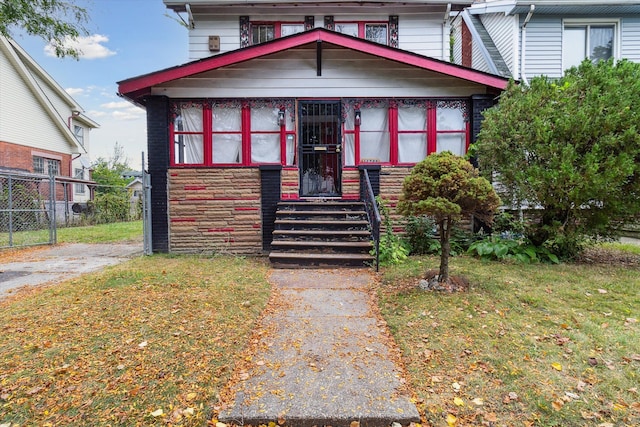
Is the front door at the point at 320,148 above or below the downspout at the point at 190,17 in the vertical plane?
below

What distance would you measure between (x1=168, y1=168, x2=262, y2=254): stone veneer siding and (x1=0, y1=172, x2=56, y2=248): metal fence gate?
4155mm

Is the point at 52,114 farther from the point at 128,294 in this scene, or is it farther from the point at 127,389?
the point at 127,389

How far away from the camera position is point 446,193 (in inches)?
185

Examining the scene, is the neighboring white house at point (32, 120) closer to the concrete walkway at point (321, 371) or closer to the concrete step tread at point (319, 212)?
the concrete step tread at point (319, 212)

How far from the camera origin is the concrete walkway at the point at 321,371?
2.37 meters

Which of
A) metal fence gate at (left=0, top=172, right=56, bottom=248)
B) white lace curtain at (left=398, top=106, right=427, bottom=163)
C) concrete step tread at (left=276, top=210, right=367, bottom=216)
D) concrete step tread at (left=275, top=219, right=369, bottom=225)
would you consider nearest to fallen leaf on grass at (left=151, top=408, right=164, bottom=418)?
concrete step tread at (left=275, top=219, right=369, bottom=225)

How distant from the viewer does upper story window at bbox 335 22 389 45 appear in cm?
971

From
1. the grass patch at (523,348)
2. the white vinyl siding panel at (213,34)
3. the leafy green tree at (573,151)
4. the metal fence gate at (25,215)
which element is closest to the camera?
the grass patch at (523,348)

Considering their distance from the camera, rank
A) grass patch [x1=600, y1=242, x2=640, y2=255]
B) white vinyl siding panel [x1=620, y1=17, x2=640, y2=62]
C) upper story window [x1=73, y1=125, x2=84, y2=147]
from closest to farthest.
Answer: grass patch [x1=600, y1=242, x2=640, y2=255] < white vinyl siding panel [x1=620, y1=17, x2=640, y2=62] < upper story window [x1=73, y1=125, x2=84, y2=147]

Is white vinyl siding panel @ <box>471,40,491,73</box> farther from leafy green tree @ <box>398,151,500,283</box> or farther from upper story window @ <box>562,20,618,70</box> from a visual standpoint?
leafy green tree @ <box>398,151,500,283</box>

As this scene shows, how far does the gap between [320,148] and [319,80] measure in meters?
1.54

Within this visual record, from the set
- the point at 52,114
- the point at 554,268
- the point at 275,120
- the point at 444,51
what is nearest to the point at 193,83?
the point at 275,120

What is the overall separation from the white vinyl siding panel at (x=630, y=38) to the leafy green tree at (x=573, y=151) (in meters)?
5.68

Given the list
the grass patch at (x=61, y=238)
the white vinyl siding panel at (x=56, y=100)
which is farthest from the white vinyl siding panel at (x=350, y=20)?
the white vinyl siding panel at (x=56, y=100)
